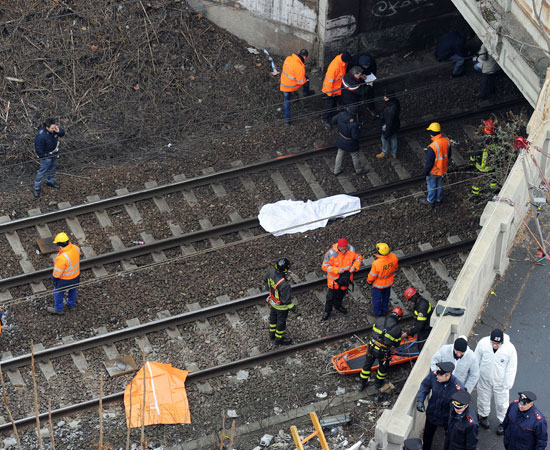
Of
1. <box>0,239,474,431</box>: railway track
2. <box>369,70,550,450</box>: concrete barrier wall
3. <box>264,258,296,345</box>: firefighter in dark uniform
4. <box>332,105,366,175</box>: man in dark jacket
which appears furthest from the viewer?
<box>332,105,366,175</box>: man in dark jacket

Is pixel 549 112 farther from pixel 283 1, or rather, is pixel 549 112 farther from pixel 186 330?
pixel 283 1

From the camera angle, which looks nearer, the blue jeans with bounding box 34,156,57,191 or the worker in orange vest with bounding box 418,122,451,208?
the worker in orange vest with bounding box 418,122,451,208

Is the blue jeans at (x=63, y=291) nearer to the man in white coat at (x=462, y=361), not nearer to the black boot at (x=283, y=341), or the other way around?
the black boot at (x=283, y=341)

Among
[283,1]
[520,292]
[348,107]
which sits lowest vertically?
[520,292]

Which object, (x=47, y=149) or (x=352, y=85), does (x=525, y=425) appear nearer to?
(x=352, y=85)

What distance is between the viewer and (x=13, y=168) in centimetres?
1988

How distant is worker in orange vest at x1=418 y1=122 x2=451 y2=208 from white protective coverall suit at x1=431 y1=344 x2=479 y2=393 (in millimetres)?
6692

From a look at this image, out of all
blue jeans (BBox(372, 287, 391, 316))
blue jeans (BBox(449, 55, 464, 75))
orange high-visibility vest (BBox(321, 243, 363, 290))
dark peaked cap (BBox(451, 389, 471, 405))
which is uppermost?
blue jeans (BBox(449, 55, 464, 75))

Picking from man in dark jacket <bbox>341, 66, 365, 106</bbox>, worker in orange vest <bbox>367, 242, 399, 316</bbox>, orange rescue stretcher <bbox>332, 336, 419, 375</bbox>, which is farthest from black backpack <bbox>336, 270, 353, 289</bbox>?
man in dark jacket <bbox>341, 66, 365, 106</bbox>

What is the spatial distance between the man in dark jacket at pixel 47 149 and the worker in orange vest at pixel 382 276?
20.5 feet

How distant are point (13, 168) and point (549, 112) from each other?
395 inches

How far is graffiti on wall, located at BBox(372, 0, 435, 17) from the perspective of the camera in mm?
21906

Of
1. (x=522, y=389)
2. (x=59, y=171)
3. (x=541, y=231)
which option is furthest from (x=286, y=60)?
(x=522, y=389)

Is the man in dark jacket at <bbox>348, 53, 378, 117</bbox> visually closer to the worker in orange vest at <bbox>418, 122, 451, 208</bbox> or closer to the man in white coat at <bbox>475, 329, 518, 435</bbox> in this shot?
the worker in orange vest at <bbox>418, 122, 451, 208</bbox>
